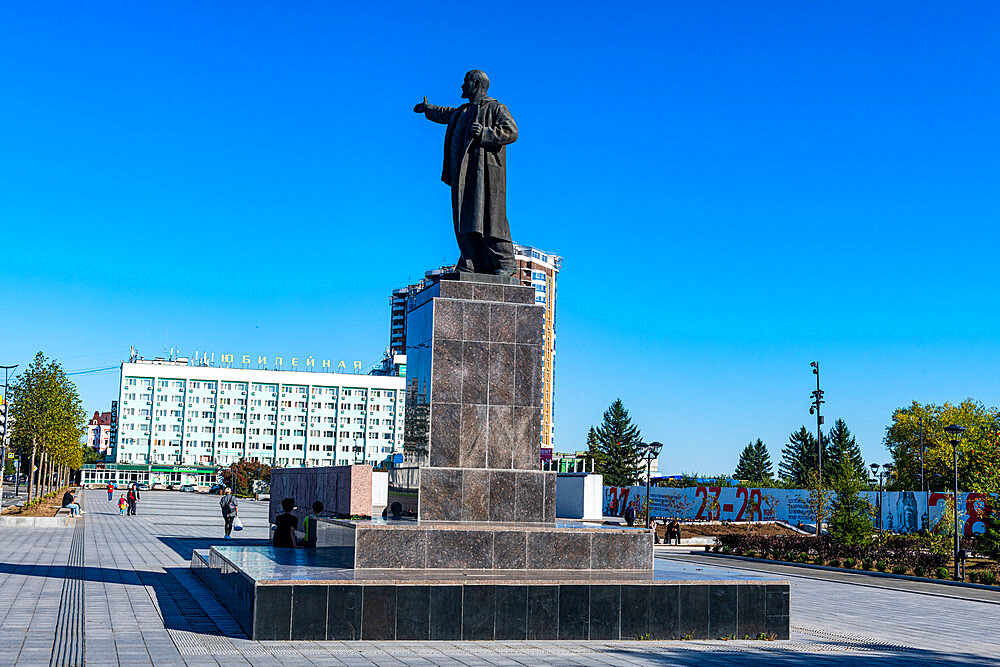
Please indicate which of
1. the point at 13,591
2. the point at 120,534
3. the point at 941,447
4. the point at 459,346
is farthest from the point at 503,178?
the point at 941,447

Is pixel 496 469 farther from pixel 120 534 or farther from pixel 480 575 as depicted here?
pixel 120 534

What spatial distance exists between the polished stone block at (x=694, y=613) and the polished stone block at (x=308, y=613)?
12.9 ft

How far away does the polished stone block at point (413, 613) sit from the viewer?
32.3 feet

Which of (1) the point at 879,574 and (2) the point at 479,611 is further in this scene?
(1) the point at 879,574

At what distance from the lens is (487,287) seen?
41.5ft

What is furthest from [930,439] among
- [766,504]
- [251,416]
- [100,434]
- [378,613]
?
[100,434]

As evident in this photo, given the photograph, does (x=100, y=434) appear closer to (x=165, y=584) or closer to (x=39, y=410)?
(x=39, y=410)

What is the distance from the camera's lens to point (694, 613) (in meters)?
10.6

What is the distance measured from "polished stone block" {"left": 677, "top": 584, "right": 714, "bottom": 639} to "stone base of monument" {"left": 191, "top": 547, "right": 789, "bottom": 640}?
1 cm

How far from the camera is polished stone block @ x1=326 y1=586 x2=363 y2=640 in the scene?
9664 mm

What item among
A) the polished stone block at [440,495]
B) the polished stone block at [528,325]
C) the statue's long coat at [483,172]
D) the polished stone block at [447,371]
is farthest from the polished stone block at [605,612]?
the statue's long coat at [483,172]

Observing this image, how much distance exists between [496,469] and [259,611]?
3.58 meters

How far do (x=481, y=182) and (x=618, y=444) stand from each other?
102042 millimetres

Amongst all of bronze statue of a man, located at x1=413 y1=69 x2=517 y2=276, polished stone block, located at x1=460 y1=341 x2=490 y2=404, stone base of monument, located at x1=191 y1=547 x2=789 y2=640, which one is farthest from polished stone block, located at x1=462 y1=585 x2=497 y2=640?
bronze statue of a man, located at x1=413 y1=69 x2=517 y2=276
